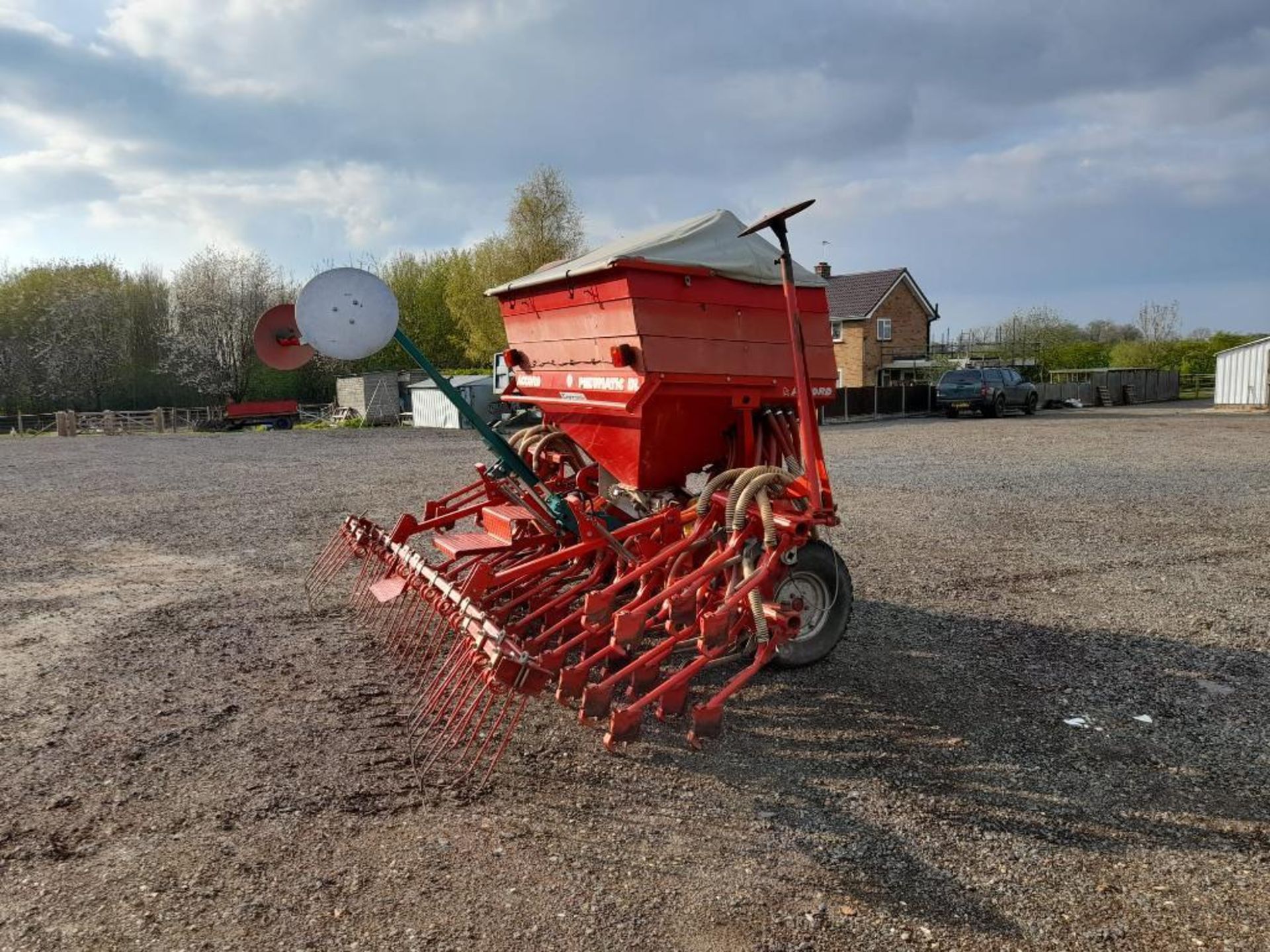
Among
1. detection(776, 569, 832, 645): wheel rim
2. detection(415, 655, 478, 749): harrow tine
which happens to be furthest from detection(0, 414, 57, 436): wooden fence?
detection(776, 569, 832, 645): wheel rim

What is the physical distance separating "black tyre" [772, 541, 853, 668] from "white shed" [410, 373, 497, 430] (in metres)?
21.5

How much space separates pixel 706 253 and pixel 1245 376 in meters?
33.6

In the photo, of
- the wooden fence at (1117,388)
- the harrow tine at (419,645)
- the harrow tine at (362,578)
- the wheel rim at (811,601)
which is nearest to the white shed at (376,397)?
the wooden fence at (1117,388)

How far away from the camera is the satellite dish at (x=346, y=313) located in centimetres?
475

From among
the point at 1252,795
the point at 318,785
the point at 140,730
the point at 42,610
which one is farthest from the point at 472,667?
the point at 42,610

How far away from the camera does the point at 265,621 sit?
6.65 meters

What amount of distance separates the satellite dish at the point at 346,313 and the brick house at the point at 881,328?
3480 cm

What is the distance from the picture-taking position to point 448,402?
100ft

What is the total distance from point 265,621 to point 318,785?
2.96 m

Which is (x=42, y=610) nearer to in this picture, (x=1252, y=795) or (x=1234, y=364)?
(x=1252, y=795)

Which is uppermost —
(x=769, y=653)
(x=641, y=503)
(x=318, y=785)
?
(x=641, y=503)

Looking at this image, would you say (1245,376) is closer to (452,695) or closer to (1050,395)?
(1050,395)

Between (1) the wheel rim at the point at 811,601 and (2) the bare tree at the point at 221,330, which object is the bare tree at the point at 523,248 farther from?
(1) the wheel rim at the point at 811,601

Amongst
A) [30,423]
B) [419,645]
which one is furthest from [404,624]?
[30,423]
